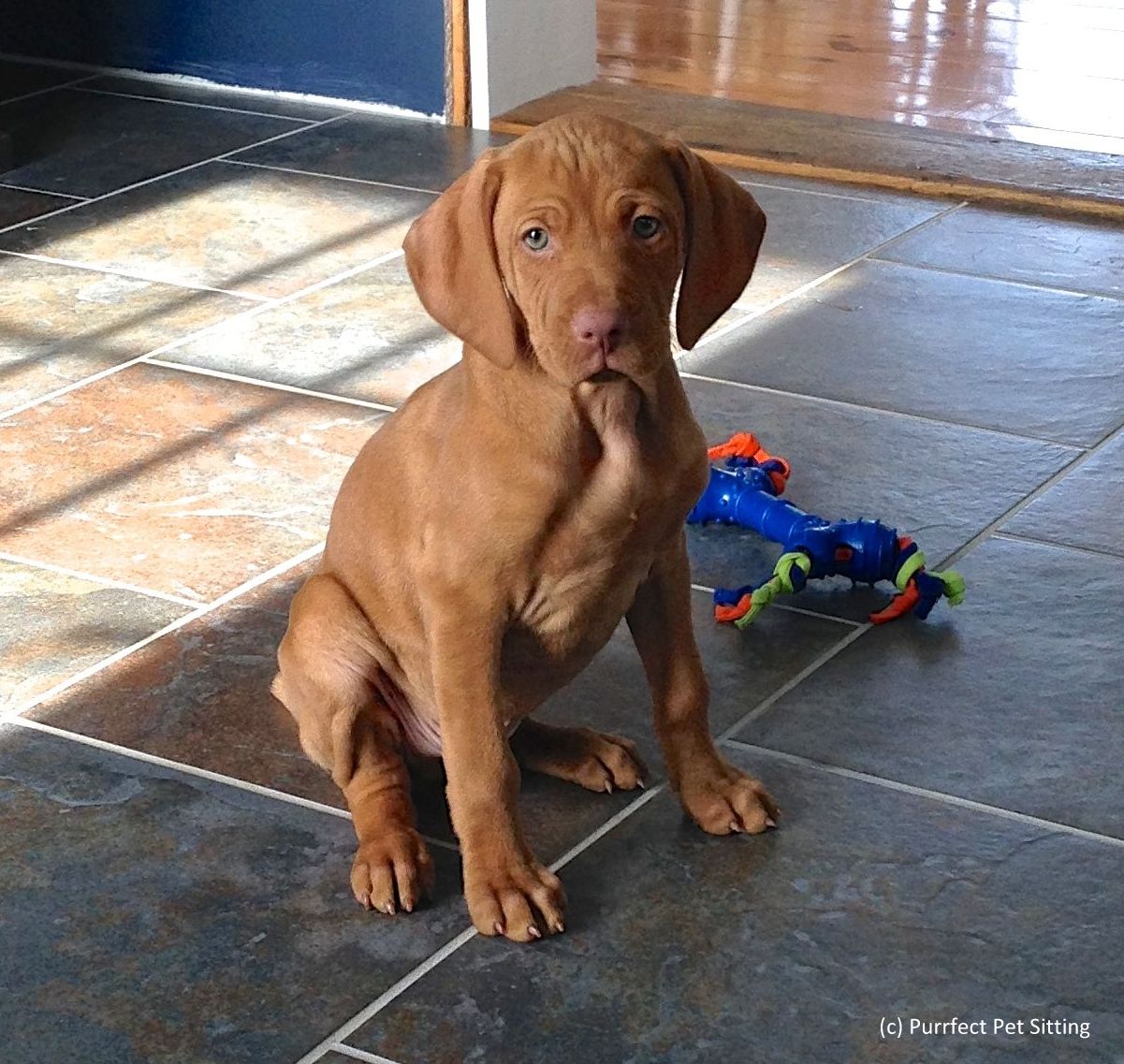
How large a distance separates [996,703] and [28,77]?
5.03 metres

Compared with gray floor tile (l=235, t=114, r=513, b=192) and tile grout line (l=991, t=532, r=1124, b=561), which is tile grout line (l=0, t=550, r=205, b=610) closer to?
tile grout line (l=991, t=532, r=1124, b=561)

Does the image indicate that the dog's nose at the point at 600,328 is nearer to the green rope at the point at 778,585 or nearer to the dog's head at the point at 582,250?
the dog's head at the point at 582,250

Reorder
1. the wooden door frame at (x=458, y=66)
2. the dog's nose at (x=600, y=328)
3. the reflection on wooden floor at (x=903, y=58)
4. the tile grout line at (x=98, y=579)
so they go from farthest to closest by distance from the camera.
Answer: the reflection on wooden floor at (x=903, y=58) → the wooden door frame at (x=458, y=66) → the tile grout line at (x=98, y=579) → the dog's nose at (x=600, y=328)

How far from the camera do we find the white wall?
5.93 metres

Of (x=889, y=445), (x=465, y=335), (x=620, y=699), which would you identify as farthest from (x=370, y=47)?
(x=465, y=335)

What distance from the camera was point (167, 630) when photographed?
9.79 ft

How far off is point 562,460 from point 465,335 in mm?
179

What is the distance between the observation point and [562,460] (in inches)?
84.2

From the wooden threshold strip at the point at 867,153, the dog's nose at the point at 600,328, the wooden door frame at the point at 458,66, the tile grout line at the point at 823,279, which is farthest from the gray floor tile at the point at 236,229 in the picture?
the dog's nose at the point at 600,328

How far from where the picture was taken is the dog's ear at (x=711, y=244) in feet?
7.02

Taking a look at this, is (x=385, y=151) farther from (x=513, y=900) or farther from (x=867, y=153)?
(x=513, y=900)

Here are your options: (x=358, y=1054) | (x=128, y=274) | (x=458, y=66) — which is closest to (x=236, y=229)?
(x=128, y=274)

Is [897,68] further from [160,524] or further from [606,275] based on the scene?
[606,275]

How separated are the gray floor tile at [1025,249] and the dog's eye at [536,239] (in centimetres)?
281
